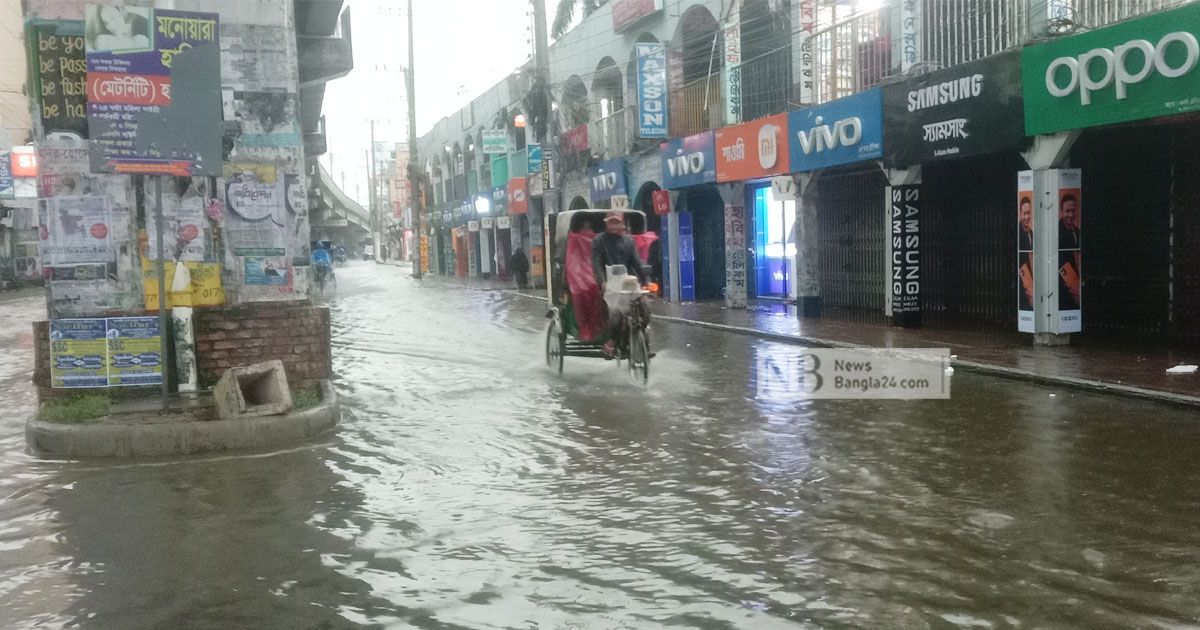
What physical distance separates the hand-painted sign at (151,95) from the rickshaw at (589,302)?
4413mm

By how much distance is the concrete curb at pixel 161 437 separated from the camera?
25.7ft

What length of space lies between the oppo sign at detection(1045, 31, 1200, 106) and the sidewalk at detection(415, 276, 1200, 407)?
3136mm

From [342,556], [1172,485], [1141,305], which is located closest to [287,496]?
[342,556]

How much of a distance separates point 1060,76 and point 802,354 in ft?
15.9

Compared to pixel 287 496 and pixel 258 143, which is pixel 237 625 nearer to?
pixel 287 496

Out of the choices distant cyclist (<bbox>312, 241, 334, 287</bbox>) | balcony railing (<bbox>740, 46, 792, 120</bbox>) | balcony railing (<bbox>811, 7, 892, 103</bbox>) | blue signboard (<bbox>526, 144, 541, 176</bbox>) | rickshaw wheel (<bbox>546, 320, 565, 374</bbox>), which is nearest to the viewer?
rickshaw wheel (<bbox>546, 320, 565, 374</bbox>)

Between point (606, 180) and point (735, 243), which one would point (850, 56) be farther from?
point (606, 180)

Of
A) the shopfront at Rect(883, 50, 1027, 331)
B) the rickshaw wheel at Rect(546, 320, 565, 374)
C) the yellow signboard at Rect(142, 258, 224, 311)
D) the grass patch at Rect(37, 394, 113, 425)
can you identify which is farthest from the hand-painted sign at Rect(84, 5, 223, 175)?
the shopfront at Rect(883, 50, 1027, 331)

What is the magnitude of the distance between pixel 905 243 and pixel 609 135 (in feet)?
46.3

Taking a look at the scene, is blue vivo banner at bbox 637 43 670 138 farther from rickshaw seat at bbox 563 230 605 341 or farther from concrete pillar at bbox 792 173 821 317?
rickshaw seat at bbox 563 230 605 341

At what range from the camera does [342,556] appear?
5113mm

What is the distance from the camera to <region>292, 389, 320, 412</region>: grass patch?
8.80m

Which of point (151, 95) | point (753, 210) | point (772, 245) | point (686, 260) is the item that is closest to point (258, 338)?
point (151, 95)

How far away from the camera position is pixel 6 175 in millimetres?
44156
